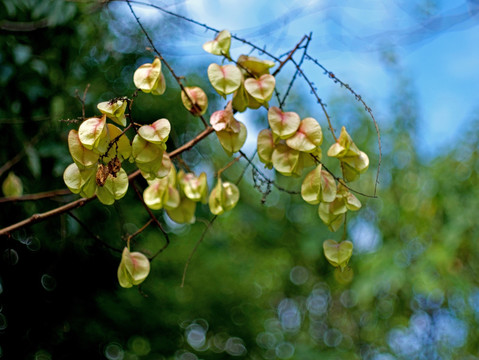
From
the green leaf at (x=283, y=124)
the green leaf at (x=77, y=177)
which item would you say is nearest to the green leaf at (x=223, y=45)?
the green leaf at (x=283, y=124)

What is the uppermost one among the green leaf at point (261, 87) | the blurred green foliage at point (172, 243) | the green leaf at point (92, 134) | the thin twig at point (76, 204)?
the green leaf at point (261, 87)

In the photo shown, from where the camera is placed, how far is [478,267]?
2.36 meters

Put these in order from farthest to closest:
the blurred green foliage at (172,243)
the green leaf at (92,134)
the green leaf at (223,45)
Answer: the blurred green foliage at (172,243), the green leaf at (223,45), the green leaf at (92,134)

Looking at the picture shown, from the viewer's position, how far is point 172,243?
2098mm

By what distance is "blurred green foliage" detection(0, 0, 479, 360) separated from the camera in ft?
4.91

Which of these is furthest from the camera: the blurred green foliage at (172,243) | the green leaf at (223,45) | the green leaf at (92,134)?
the blurred green foliage at (172,243)

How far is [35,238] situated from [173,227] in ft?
2.23

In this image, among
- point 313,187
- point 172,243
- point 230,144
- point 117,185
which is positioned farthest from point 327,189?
point 172,243

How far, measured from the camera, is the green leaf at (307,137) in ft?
1.79

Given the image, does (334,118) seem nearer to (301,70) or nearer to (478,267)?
(478,267)

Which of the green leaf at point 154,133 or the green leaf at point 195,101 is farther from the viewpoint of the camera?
the green leaf at point 195,101

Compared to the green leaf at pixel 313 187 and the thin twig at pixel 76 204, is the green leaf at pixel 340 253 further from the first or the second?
the thin twig at pixel 76 204

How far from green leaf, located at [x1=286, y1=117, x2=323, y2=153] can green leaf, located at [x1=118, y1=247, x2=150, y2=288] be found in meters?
0.27

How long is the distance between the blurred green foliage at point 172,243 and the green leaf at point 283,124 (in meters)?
0.28
